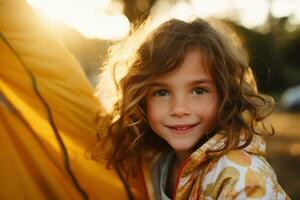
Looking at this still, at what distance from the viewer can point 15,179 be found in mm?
2029

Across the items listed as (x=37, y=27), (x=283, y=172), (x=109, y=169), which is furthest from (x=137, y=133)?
(x=283, y=172)

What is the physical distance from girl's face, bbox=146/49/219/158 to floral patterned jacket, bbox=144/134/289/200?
0.10 meters

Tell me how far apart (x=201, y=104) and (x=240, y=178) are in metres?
0.33

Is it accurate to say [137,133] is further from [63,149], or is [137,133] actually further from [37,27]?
[37,27]

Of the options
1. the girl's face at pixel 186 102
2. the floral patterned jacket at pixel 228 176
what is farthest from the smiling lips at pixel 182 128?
the floral patterned jacket at pixel 228 176

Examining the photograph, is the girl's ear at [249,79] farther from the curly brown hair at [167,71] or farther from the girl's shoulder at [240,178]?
the girl's shoulder at [240,178]

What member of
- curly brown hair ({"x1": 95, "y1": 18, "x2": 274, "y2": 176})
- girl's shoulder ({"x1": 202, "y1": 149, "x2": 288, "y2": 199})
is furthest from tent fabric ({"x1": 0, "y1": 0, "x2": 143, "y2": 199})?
girl's shoulder ({"x1": 202, "y1": 149, "x2": 288, "y2": 199})

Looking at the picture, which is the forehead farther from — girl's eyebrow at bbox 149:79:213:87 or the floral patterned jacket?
the floral patterned jacket

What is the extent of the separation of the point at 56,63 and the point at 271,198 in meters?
1.12

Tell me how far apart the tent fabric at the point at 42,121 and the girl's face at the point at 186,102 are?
40 cm

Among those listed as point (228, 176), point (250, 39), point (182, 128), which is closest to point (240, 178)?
point (228, 176)

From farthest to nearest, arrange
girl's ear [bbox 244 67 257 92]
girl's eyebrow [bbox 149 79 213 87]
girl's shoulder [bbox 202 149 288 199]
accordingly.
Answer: girl's ear [bbox 244 67 257 92] < girl's eyebrow [bbox 149 79 213 87] < girl's shoulder [bbox 202 149 288 199]

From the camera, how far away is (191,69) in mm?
2021

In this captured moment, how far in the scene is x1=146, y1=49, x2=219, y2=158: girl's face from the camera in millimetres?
2023
